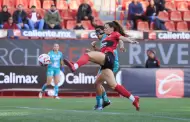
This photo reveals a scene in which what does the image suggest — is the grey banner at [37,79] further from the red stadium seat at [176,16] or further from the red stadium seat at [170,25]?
the red stadium seat at [176,16]

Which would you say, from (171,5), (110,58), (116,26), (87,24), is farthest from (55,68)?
(171,5)

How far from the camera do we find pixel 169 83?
22484 millimetres

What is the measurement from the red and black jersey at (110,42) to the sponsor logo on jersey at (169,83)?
8.97 m

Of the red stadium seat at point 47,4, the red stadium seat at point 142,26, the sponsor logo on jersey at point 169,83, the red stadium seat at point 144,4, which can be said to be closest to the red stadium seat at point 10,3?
the red stadium seat at point 47,4

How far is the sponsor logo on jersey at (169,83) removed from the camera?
2239 centimetres

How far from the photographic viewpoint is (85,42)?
22.9 m

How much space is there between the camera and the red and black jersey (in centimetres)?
1360

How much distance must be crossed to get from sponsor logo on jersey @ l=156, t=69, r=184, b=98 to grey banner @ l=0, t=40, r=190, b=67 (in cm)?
76

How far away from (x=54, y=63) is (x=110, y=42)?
7.59 metres

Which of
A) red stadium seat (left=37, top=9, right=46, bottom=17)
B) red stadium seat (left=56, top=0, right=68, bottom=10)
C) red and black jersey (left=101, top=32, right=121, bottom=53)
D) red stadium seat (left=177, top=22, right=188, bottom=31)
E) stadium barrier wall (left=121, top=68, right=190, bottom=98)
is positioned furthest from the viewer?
red stadium seat (left=56, top=0, right=68, bottom=10)

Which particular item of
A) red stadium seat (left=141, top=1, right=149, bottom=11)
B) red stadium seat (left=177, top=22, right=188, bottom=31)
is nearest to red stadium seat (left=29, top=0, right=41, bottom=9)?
red stadium seat (left=141, top=1, right=149, bottom=11)

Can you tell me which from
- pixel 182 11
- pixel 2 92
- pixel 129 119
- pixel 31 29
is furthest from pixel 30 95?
pixel 129 119

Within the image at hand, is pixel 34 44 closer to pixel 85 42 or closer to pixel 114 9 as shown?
pixel 85 42

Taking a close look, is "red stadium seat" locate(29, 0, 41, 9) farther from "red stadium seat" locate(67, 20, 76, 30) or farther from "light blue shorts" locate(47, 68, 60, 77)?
"light blue shorts" locate(47, 68, 60, 77)
